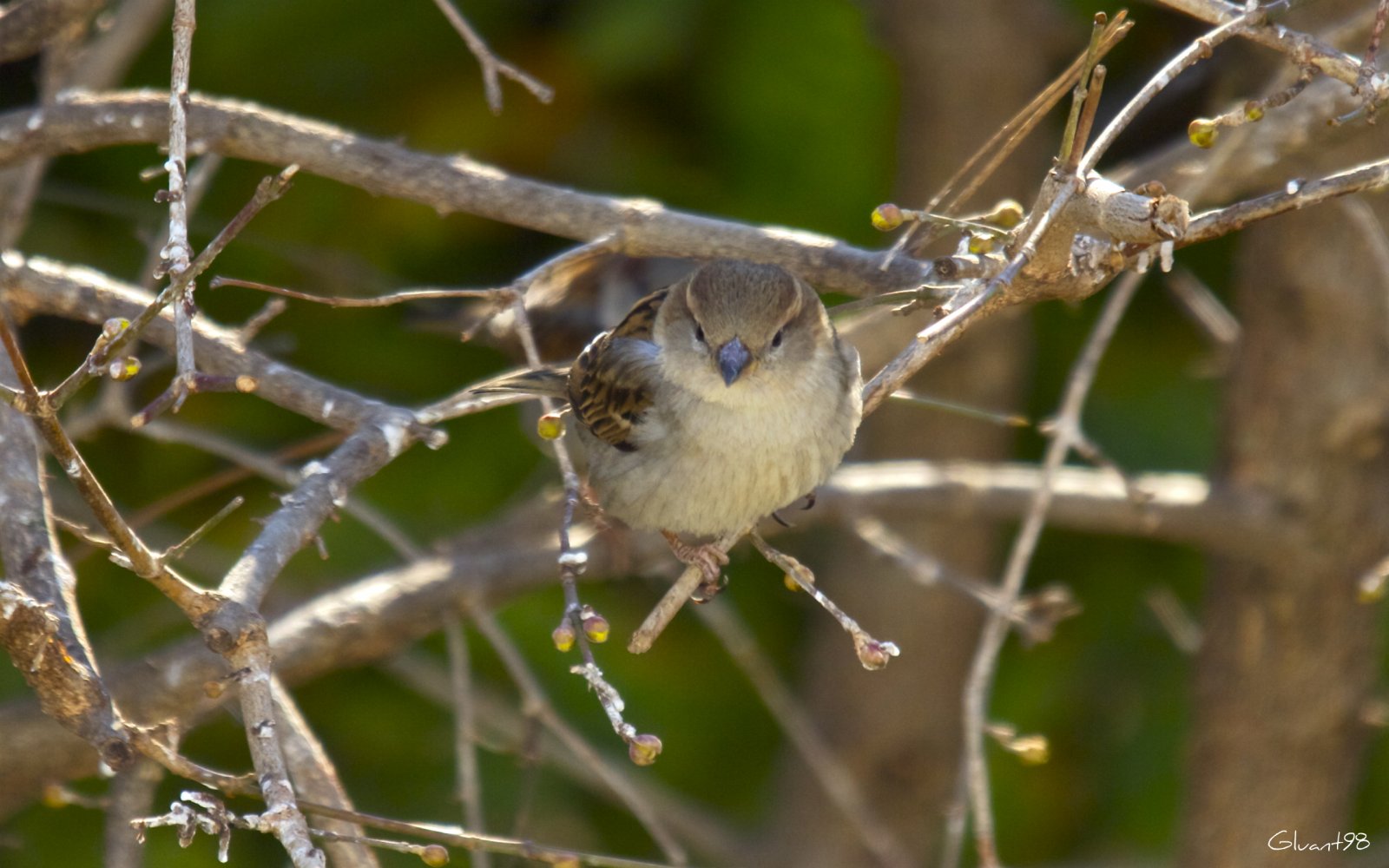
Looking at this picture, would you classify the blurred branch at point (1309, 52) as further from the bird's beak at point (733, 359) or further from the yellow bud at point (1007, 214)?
the bird's beak at point (733, 359)

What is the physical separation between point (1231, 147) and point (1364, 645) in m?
1.58

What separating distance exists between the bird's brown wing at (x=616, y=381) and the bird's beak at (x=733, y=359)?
0.22 m

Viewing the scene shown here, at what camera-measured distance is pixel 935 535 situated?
183 inches

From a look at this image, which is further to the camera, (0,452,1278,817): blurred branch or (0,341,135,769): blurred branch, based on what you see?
(0,452,1278,817): blurred branch

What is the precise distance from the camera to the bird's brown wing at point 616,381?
9.83 ft

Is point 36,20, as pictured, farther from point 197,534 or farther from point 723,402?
point 197,534

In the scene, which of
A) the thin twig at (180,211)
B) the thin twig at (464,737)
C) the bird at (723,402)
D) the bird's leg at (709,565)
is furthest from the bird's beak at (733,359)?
the thin twig at (180,211)

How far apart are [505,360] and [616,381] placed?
63.8 inches

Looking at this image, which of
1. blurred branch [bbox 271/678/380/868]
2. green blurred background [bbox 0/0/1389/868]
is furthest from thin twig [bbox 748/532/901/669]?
green blurred background [bbox 0/0/1389/868]

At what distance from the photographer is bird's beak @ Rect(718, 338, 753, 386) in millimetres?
2779

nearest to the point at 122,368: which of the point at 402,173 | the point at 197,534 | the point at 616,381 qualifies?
the point at 197,534

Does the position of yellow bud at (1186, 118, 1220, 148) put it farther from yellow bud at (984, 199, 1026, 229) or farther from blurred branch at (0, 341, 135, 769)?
blurred branch at (0, 341, 135, 769)

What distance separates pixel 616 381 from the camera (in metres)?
3.02

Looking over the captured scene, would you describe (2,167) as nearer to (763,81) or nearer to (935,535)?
(763,81)
